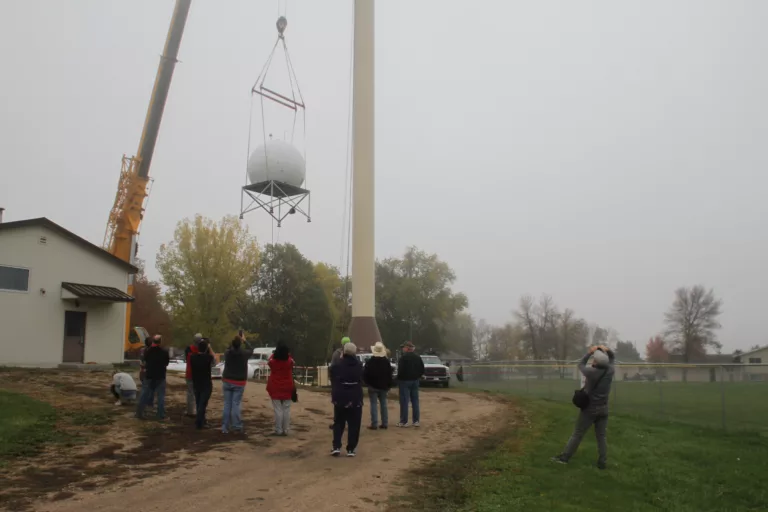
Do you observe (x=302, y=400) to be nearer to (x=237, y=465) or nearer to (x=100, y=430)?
(x=100, y=430)

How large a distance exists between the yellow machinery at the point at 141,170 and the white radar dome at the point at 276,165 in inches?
193

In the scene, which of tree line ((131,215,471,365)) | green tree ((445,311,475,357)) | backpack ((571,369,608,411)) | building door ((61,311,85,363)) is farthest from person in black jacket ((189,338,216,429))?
green tree ((445,311,475,357))

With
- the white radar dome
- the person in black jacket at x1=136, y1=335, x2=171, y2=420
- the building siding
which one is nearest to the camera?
the person in black jacket at x1=136, y1=335, x2=171, y2=420

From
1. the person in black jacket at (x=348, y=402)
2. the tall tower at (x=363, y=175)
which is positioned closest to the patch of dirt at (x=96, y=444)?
the person in black jacket at (x=348, y=402)

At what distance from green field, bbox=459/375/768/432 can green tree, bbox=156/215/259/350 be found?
31.3m

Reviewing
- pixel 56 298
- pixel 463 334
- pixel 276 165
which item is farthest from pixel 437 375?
pixel 463 334

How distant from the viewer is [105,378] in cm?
1884

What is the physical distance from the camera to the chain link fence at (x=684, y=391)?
1323 cm

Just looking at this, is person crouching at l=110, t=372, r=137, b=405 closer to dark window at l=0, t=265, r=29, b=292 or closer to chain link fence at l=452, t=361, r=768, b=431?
dark window at l=0, t=265, r=29, b=292

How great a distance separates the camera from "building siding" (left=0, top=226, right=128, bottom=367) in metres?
20.9

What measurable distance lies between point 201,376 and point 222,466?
326cm

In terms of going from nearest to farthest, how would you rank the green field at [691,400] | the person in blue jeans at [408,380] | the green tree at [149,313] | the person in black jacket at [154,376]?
the person in black jacket at [154,376]
the green field at [691,400]
the person in blue jeans at [408,380]
the green tree at [149,313]

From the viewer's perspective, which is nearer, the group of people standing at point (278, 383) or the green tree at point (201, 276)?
the group of people standing at point (278, 383)

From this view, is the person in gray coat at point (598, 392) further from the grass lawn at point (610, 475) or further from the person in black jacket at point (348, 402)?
the person in black jacket at point (348, 402)
